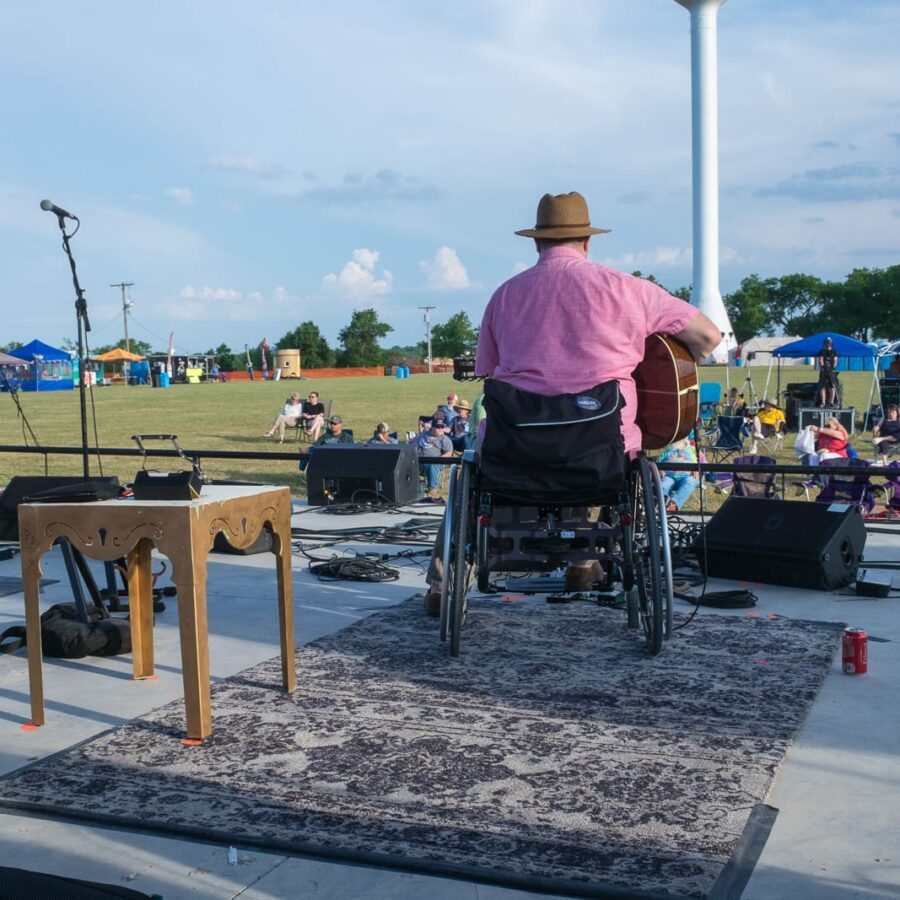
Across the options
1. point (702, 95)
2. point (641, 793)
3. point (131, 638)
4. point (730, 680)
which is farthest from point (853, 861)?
point (702, 95)

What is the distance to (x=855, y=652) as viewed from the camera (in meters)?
4.27

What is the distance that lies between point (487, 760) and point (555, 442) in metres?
1.34

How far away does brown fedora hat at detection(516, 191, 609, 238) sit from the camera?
472 cm

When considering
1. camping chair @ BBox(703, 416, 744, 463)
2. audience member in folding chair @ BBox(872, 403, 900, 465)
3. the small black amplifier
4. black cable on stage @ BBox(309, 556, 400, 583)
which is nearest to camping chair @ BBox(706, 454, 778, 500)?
camping chair @ BBox(703, 416, 744, 463)

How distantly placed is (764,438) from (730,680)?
49.9 feet

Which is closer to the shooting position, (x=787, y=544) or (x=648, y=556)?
(x=648, y=556)

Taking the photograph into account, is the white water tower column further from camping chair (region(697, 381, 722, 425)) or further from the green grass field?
camping chair (region(697, 381, 722, 425))

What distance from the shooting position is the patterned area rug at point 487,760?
8.98 ft

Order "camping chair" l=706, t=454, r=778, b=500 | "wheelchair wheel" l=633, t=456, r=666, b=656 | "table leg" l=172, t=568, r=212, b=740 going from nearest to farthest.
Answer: "table leg" l=172, t=568, r=212, b=740 < "wheelchair wheel" l=633, t=456, r=666, b=656 < "camping chair" l=706, t=454, r=778, b=500

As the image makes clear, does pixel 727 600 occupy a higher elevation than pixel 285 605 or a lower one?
lower

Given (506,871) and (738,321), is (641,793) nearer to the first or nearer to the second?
(506,871)

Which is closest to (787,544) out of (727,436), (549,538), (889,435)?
(549,538)

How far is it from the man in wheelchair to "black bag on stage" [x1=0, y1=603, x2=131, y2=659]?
5.94ft

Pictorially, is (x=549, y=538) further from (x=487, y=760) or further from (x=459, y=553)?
(x=487, y=760)
